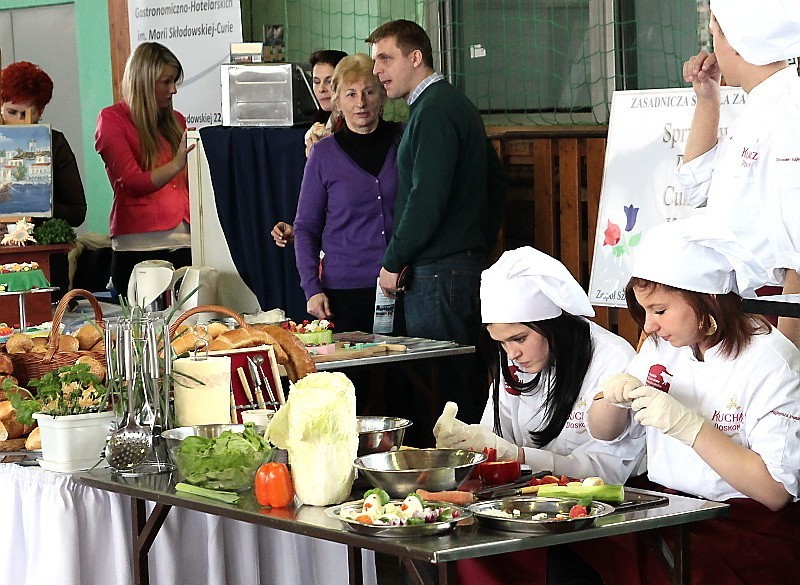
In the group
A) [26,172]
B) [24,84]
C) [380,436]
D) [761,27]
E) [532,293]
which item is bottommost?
[380,436]

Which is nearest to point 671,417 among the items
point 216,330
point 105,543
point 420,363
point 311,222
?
point 105,543

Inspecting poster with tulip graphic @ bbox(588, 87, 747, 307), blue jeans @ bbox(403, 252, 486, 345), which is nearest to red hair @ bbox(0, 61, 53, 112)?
blue jeans @ bbox(403, 252, 486, 345)

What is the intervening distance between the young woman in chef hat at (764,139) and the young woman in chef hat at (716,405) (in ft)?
1.16

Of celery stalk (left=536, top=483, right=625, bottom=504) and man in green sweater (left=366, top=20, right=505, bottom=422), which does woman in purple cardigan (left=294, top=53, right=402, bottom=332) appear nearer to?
man in green sweater (left=366, top=20, right=505, bottom=422)

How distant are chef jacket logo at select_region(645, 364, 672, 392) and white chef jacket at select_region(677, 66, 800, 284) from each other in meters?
0.44

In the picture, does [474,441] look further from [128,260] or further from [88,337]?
[128,260]

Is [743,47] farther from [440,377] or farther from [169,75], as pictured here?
[169,75]

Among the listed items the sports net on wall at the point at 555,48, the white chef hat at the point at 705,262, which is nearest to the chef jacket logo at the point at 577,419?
the white chef hat at the point at 705,262

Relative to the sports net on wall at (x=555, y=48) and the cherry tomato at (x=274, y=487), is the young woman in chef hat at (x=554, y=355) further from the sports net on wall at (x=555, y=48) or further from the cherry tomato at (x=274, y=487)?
the sports net on wall at (x=555, y=48)

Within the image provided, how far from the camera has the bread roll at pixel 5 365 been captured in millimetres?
3309

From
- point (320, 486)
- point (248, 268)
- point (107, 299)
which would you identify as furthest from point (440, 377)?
point (107, 299)

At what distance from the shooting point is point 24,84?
6.32 m

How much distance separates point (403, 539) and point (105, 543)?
925 millimetres

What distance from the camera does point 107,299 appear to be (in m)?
8.40
